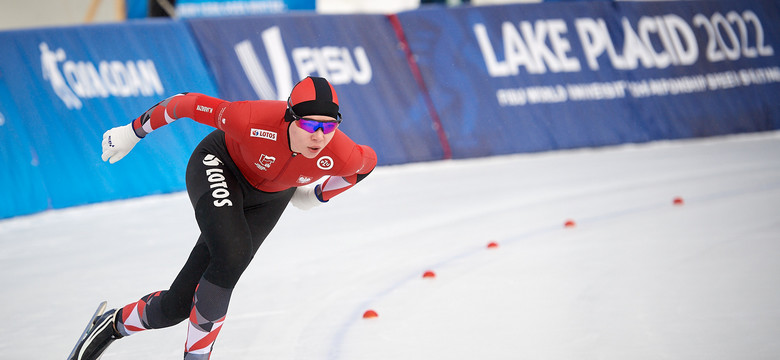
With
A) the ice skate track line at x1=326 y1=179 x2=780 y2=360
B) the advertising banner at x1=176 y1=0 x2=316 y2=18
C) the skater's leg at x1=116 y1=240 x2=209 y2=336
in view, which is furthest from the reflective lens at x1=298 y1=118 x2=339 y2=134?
the advertising banner at x1=176 y1=0 x2=316 y2=18

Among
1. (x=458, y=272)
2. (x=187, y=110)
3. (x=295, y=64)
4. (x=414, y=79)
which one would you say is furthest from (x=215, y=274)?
(x=414, y=79)

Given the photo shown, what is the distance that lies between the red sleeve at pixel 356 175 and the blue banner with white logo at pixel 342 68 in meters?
4.84

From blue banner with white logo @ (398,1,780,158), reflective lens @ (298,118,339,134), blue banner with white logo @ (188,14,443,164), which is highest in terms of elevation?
reflective lens @ (298,118,339,134)

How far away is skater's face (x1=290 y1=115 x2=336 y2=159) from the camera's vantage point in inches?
120

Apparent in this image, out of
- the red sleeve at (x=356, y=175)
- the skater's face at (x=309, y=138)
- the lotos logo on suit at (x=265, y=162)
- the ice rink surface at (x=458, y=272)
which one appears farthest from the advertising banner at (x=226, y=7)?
the skater's face at (x=309, y=138)

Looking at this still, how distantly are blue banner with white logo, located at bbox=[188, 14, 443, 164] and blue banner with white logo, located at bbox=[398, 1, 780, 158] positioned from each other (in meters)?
0.36

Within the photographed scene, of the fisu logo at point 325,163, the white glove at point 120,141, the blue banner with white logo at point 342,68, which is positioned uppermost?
the white glove at point 120,141

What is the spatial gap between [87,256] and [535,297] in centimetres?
291

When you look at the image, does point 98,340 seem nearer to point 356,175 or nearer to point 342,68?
point 356,175

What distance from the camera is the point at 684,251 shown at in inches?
210

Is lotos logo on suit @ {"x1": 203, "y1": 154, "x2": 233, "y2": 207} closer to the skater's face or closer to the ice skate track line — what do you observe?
the skater's face

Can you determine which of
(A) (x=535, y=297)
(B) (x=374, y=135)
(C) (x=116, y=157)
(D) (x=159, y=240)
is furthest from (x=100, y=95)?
(A) (x=535, y=297)

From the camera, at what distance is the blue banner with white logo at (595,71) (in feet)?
32.5

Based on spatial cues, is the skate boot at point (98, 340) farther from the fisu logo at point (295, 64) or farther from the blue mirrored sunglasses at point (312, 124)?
the fisu logo at point (295, 64)
